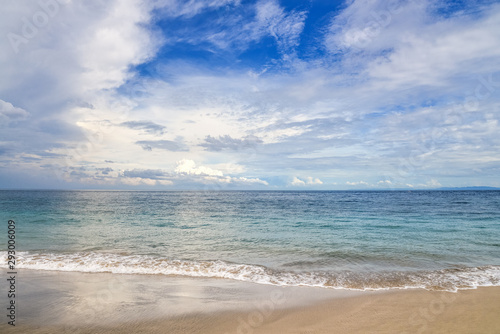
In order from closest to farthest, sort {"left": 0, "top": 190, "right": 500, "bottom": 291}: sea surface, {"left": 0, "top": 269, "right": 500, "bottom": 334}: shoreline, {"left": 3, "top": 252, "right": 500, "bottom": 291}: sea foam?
{"left": 0, "top": 269, "right": 500, "bottom": 334}: shoreline → {"left": 3, "top": 252, "right": 500, "bottom": 291}: sea foam → {"left": 0, "top": 190, "right": 500, "bottom": 291}: sea surface

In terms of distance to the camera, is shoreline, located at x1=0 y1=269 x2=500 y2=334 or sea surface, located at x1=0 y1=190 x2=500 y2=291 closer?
shoreline, located at x1=0 y1=269 x2=500 y2=334

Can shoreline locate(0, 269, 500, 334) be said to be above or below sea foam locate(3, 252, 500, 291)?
above

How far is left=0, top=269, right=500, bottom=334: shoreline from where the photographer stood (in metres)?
6.03

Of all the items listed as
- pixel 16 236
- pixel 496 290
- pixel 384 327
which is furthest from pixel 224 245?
pixel 16 236

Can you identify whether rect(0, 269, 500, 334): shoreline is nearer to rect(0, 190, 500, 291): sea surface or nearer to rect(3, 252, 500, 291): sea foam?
rect(3, 252, 500, 291): sea foam

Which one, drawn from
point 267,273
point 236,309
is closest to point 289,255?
point 267,273

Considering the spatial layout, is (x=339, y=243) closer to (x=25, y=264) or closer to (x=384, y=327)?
(x=384, y=327)

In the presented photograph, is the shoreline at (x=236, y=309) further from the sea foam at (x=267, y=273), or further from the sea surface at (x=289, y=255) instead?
the sea surface at (x=289, y=255)

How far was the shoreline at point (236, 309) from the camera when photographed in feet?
19.8

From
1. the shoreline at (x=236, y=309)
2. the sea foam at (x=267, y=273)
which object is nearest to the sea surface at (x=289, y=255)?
the sea foam at (x=267, y=273)

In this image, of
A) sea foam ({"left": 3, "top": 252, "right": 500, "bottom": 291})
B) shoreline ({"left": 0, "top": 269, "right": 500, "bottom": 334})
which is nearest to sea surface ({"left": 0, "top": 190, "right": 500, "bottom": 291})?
sea foam ({"left": 3, "top": 252, "right": 500, "bottom": 291})

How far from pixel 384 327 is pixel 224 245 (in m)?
10.1

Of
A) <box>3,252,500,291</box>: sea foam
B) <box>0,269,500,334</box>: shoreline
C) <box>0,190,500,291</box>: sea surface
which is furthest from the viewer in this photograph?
<box>0,190,500,291</box>: sea surface

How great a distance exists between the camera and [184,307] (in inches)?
277
